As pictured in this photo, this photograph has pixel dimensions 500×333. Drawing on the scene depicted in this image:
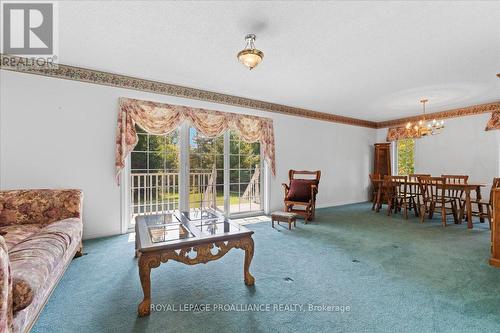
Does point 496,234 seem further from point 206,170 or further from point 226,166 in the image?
point 206,170

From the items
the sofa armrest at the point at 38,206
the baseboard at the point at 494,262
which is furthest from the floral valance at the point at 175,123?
Result: the baseboard at the point at 494,262

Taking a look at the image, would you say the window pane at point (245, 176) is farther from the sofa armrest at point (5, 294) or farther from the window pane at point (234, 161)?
the sofa armrest at point (5, 294)

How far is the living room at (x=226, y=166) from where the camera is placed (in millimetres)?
1727

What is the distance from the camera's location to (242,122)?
4531 mm

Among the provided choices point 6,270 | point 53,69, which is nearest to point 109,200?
point 53,69

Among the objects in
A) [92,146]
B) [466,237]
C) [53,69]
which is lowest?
[466,237]

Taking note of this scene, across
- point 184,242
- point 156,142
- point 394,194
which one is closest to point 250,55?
point 184,242

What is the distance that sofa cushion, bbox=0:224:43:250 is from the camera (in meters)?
1.95

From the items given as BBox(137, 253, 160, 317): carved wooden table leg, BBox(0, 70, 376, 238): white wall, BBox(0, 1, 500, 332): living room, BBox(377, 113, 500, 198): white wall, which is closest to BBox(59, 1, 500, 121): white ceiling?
BBox(0, 1, 500, 332): living room

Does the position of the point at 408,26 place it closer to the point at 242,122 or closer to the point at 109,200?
→ the point at 242,122

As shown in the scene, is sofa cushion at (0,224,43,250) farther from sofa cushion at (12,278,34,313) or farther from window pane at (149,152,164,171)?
window pane at (149,152,164,171)

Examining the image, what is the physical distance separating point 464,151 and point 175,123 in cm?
638

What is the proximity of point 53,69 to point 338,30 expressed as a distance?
11.8ft

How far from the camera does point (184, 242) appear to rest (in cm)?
176
